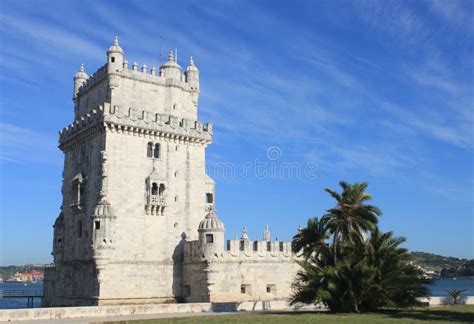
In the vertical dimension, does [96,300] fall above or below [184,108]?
below

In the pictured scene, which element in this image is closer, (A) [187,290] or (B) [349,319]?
(B) [349,319]

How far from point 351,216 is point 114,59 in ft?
69.5

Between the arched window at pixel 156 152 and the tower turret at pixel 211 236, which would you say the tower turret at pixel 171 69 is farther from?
the tower turret at pixel 211 236

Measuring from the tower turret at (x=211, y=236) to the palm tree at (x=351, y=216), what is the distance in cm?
876

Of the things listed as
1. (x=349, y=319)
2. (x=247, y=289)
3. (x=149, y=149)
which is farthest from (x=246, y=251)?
(x=349, y=319)

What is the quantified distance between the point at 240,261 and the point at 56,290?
15.6 meters

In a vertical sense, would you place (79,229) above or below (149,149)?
below

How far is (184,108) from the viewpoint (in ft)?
141

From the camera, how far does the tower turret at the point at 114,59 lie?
131ft

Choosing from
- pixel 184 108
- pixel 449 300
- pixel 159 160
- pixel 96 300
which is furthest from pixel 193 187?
pixel 449 300

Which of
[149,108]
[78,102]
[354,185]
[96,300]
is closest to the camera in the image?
[354,185]

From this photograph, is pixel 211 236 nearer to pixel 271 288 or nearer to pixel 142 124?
pixel 271 288

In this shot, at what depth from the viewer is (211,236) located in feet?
124

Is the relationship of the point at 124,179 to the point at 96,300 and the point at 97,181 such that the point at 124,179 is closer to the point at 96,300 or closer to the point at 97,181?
the point at 97,181
